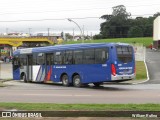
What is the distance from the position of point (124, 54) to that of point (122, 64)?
0.74 m

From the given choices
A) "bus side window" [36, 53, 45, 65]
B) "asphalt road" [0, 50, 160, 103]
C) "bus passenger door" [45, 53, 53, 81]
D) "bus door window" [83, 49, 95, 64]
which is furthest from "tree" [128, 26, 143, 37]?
"asphalt road" [0, 50, 160, 103]

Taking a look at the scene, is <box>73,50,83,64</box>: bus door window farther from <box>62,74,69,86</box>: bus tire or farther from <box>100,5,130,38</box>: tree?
<box>100,5,130,38</box>: tree

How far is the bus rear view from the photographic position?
2561 centimetres

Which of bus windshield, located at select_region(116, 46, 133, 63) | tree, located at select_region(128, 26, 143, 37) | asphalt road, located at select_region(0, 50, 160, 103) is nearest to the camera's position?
asphalt road, located at select_region(0, 50, 160, 103)

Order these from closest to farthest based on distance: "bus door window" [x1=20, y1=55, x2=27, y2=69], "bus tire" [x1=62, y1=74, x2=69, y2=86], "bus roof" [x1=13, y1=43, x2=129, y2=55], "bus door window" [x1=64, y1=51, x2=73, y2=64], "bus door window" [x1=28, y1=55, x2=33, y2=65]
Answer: "bus roof" [x1=13, y1=43, x2=129, y2=55] → "bus door window" [x1=64, y1=51, x2=73, y2=64] → "bus tire" [x1=62, y1=74, x2=69, y2=86] → "bus door window" [x1=28, y1=55, x2=33, y2=65] → "bus door window" [x1=20, y1=55, x2=27, y2=69]

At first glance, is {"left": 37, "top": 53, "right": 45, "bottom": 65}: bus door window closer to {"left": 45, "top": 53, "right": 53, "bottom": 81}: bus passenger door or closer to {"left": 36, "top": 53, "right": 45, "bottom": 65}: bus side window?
{"left": 36, "top": 53, "right": 45, "bottom": 65}: bus side window

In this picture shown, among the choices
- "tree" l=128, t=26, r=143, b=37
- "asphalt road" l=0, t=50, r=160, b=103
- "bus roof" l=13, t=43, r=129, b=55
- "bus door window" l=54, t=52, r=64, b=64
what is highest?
"tree" l=128, t=26, r=143, b=37

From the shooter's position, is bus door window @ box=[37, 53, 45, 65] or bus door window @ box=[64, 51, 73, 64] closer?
bus door window @ box=[64, 51, 73, 64]

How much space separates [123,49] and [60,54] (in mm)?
5269

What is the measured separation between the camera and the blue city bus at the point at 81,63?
25.8m

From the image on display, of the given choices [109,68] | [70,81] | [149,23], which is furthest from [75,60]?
[149,23]

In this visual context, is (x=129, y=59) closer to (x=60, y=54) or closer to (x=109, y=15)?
(x=60, y=54)

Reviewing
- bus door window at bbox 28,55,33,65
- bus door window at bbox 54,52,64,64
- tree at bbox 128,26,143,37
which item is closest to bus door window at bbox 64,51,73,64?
bus door window at bbox 54,52,64,64

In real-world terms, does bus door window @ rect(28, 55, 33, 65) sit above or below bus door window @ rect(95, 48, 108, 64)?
below
